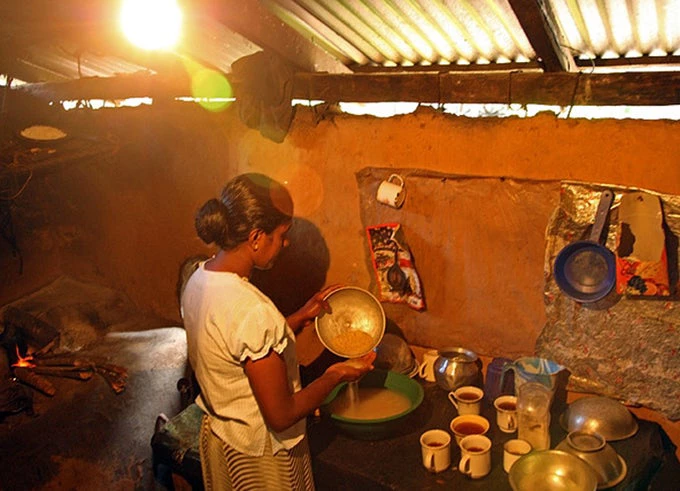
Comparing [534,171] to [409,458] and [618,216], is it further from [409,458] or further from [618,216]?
[409,458]

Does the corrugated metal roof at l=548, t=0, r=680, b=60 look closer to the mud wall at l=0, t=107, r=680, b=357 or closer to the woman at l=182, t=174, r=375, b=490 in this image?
the mud wall at l=0, t=107, r=680, b=357

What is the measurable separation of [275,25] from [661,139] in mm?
2104

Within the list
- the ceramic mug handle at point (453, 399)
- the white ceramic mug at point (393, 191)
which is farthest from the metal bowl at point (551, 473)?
the white ceramic mug at point (393, 191)

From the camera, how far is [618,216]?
9.71 feet

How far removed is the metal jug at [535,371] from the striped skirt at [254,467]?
1223 mm

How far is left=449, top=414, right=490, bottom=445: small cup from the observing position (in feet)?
9.66

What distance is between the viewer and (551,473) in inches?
102

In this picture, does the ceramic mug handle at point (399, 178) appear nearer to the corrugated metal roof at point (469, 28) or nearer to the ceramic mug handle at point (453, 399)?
the corrugated metal roof at point (469, 28)

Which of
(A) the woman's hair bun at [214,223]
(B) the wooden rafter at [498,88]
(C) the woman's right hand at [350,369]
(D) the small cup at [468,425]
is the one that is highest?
(B) the wooden rafter at [498,88]

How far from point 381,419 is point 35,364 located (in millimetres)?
3474

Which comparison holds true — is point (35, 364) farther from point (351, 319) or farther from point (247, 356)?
point (247, 356)

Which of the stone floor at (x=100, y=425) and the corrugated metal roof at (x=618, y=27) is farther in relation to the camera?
the stone floor at (x=100, y=425)

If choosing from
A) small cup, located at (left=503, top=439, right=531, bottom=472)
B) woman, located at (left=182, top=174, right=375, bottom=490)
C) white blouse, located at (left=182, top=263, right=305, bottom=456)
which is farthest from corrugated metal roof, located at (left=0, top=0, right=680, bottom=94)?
small cup, located at (left=503, top=439, right=531, bottom=472)

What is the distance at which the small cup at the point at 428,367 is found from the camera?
362cm
